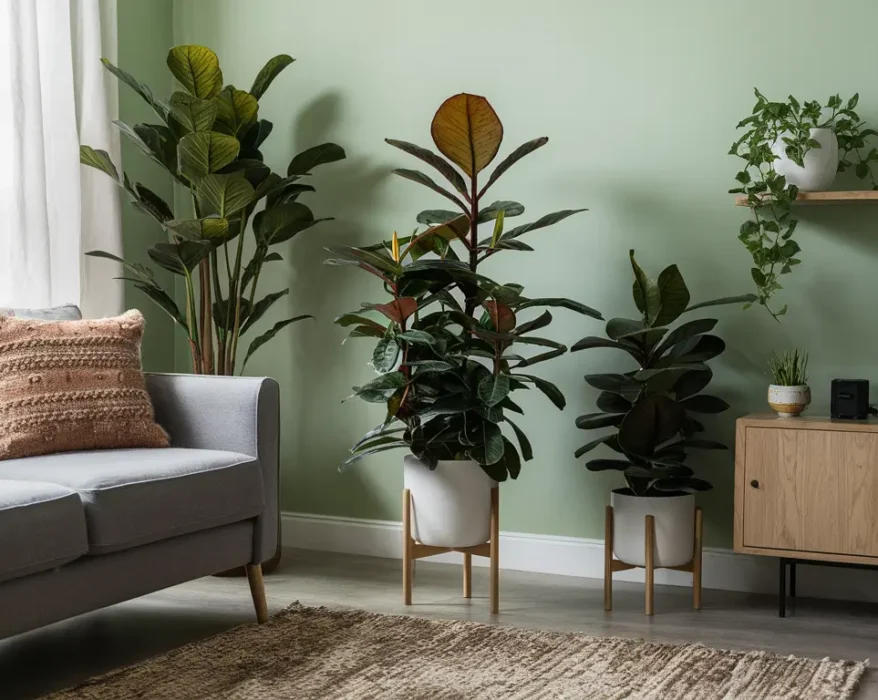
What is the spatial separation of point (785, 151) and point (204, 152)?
1.73 m

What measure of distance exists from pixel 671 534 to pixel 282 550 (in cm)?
154

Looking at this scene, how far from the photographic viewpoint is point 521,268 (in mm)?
3670

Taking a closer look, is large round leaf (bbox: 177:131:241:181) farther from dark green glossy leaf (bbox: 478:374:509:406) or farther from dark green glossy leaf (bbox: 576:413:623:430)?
dark green glossy leaf (bbox: 576:413:623:430)

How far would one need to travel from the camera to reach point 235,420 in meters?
2.91

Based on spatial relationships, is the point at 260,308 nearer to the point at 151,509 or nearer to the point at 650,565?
the point at 151,509

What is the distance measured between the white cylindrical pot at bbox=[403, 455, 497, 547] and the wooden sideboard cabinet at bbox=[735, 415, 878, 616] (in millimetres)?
721

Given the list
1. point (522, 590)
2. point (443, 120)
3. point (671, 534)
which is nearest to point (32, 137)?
point (443, 120)

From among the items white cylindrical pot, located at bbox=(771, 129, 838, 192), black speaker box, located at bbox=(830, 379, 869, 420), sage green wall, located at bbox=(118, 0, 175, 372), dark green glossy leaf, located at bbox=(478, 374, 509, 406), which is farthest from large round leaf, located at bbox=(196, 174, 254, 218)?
black speaker box, located at bbox=(830, 379, 869, 420)

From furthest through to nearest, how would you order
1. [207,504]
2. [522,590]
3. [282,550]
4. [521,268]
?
[282,550] → [521,268] → [522,590] → [207,504]

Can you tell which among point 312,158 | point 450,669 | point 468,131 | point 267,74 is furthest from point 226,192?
point 450,669

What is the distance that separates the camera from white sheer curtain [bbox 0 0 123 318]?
349cm

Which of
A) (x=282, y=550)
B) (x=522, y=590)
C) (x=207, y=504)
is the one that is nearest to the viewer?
(x=207, y=504)

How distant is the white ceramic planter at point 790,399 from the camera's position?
10.2 ft

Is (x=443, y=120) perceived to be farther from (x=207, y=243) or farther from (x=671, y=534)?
(x=671, y=534)
